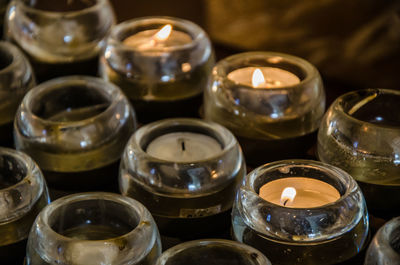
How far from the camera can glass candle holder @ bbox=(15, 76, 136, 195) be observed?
0.54 m

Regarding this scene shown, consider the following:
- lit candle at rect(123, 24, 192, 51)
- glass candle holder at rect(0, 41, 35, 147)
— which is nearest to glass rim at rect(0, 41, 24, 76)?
glass candle holder at rect(0, 41, 35, 147)

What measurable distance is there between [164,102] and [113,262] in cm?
27

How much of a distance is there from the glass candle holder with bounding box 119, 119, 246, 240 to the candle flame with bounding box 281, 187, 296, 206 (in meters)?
0.05

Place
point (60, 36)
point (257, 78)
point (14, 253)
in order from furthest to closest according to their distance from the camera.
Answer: point (60, 36)
point (257, 78)
point (14, 253)

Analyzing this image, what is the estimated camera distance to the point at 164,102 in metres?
0.65

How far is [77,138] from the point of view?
1.77 ft

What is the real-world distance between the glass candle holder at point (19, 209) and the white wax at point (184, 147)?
0.32ft

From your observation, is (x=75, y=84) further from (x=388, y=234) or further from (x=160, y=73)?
(x=388, y=234)

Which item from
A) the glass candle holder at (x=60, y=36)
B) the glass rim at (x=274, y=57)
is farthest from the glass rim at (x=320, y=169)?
the glass candle holder at (x=60, y=36)

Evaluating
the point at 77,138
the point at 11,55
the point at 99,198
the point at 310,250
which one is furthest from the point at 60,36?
the point at 310,250

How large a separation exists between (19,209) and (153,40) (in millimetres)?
285

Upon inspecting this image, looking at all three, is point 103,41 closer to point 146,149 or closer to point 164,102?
point 164,102

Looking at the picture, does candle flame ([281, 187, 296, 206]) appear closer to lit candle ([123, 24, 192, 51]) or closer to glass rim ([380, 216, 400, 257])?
glass rim ([380, 216, 400, 257])

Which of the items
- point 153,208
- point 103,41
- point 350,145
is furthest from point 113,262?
point 103,41
